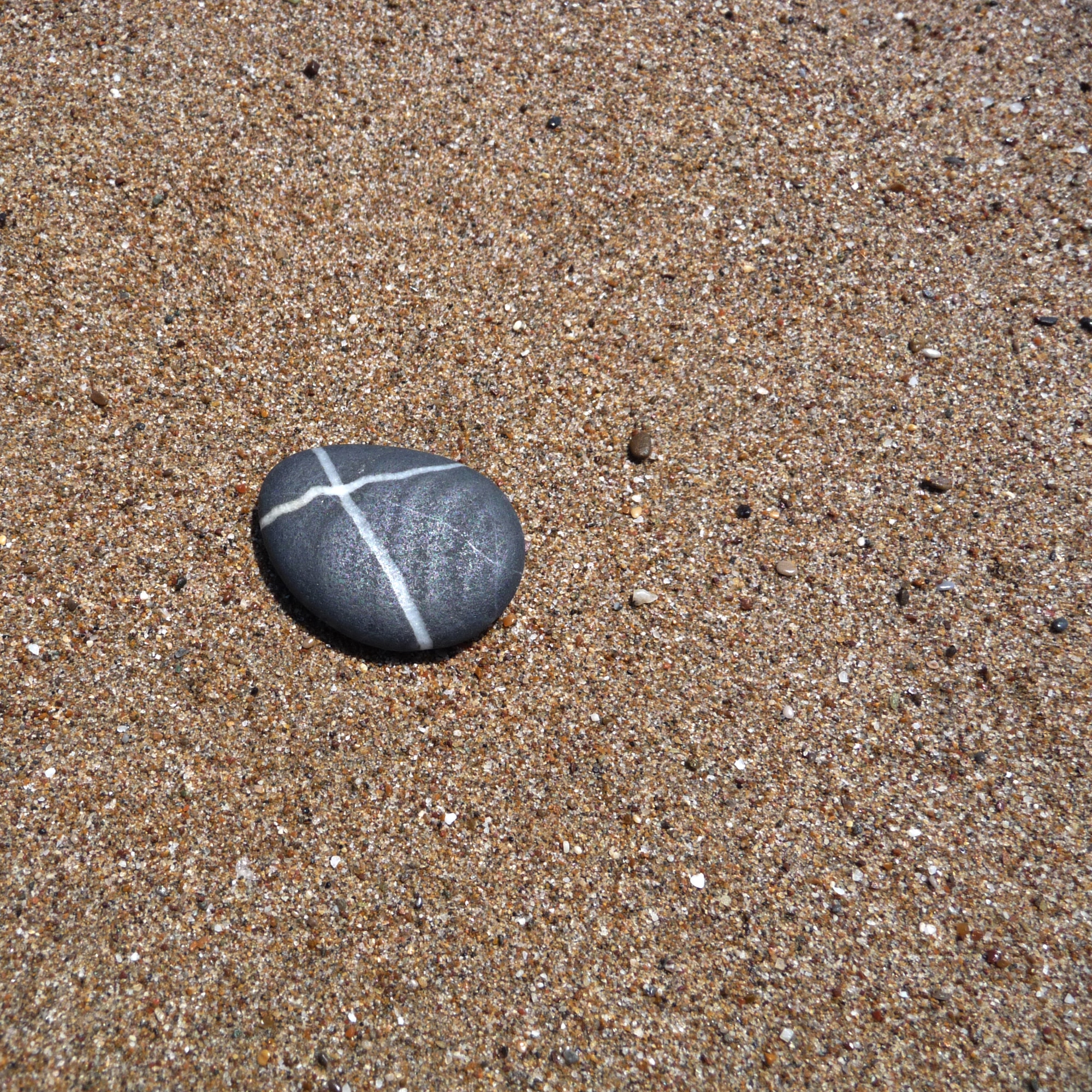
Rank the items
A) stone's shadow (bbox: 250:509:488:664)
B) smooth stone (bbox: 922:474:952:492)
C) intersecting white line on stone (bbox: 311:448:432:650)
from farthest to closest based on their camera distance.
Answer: smooth stone (bbox: 922:474:952:492), stone's shadow (bbox: 250:509:488:664), intersecting white line on stone (bbox: 311:448:432:650)

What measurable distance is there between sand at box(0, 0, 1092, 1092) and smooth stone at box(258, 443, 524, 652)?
0.15m

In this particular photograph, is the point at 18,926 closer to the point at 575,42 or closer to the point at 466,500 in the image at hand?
the point at 466,500

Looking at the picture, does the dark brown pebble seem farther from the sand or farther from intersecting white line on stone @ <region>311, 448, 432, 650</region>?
intersecting white line on stone @ <region>311, 448, 432, 650</region>

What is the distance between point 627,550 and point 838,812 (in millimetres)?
848

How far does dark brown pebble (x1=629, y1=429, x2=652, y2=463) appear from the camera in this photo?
224 centimetres

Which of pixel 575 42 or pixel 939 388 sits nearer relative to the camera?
pixel 939 388

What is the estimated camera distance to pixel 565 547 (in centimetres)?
219

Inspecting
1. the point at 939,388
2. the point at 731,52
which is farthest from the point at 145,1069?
the point at 731,52

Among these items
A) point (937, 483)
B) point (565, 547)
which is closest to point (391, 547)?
point (565, 547)

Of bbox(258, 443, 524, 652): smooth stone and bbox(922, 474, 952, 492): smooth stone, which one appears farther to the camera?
bbox(922, 474, 952, 492): smooth stone

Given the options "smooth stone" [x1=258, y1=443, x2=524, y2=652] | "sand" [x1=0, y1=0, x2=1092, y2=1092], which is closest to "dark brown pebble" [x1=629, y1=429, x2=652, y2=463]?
"sand" [x1=0, y1=0, x2=1092, y2=1092]

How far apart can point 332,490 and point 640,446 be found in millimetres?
846

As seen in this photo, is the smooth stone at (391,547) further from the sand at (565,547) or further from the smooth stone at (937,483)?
the smooth stone at (937,483)

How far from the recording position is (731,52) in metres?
2.50
